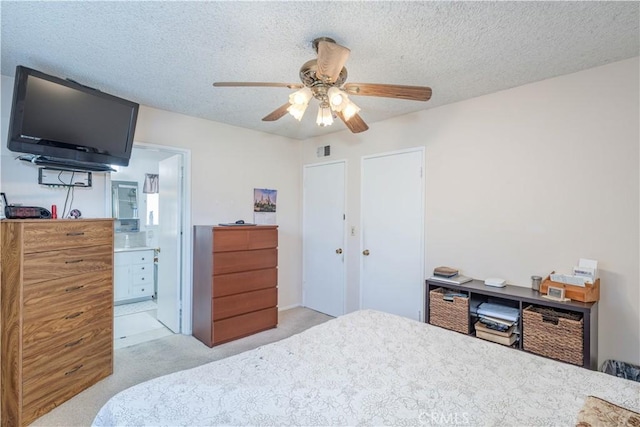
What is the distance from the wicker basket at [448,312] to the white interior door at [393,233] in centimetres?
53

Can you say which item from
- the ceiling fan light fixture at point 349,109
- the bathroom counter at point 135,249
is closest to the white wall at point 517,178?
the ceiling fan light fixture at point 349,109

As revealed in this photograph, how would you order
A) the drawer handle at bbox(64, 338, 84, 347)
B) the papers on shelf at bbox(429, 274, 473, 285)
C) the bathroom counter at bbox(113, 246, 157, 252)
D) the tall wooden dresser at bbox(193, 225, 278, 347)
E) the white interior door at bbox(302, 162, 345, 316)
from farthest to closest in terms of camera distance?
the bathroom counter at bbox(113, 246, 157, 252) < the white interior door at bbox(302, 162, 345, 316) < the tall wooden dresser at bbox(193, 225, 278, 347) < the papers on shelf at bbox(429, 274, 473, 285) < the drawer handle at bbox(64, 338, 84, 347)

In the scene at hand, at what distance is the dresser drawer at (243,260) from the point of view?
3226mm

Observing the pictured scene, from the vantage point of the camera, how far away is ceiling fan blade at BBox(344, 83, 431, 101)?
1.83m

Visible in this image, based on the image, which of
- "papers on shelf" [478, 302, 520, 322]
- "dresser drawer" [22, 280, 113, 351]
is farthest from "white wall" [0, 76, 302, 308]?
"papers on shelf" [478, 302, 520, 322]

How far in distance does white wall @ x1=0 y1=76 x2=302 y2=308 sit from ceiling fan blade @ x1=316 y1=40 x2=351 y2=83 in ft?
7.53

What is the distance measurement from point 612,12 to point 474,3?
762 millimetres

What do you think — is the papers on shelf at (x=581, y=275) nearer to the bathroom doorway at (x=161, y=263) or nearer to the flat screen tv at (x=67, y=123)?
the bathroom doorway at (x=161, y=263)

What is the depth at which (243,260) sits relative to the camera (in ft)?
11.2

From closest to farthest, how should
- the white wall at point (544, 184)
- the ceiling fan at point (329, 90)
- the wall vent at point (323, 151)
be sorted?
the ceiling fan at point (329, 90) < the white wall at point (544, 184) < the wall vent at point (323, 151)

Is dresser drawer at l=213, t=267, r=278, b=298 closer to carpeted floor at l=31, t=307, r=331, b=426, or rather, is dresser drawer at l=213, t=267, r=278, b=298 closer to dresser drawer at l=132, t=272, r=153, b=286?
carpeted floor at l=31, t=307, r=331, b=426

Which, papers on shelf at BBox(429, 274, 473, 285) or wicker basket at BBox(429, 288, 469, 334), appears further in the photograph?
papers on shelf at BBox(429, 274, 473, 285)

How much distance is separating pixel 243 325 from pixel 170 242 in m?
1.32

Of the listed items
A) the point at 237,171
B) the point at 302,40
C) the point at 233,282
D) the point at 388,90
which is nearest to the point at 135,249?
the point at 237,171
